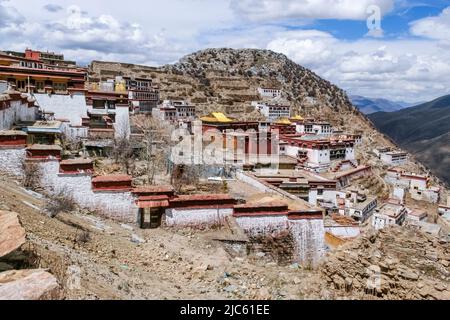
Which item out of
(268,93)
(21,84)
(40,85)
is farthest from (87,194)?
(268,93)

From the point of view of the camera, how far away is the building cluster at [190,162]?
11.1m

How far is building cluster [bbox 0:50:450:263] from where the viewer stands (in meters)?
11.1

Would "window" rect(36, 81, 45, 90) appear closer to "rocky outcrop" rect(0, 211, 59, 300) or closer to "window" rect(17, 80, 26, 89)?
"window" rect(17, 80, 26, 89)

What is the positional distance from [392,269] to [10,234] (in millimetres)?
7033

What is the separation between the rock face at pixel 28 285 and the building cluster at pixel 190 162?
582cm

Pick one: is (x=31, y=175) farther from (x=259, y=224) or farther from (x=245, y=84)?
(x=245, y=84)

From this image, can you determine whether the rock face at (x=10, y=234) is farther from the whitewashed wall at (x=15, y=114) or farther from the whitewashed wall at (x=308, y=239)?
the whitewashed wall at (x=15, y=114)

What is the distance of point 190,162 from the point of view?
20906 mm

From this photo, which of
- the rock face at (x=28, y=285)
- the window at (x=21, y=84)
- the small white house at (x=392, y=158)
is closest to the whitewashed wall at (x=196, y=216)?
the rock face at (x=28, y=285)

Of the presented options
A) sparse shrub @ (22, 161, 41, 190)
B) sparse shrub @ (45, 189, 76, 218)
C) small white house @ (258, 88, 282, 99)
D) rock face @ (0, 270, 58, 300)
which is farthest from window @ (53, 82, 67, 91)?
small white house @ (258, 88, 282, 99)

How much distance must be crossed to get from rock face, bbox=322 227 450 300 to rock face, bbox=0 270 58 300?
5.50m

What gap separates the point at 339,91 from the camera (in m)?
102

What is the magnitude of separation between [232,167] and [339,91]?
87793 mm

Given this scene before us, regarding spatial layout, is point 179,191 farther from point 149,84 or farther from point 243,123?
point 149,84
